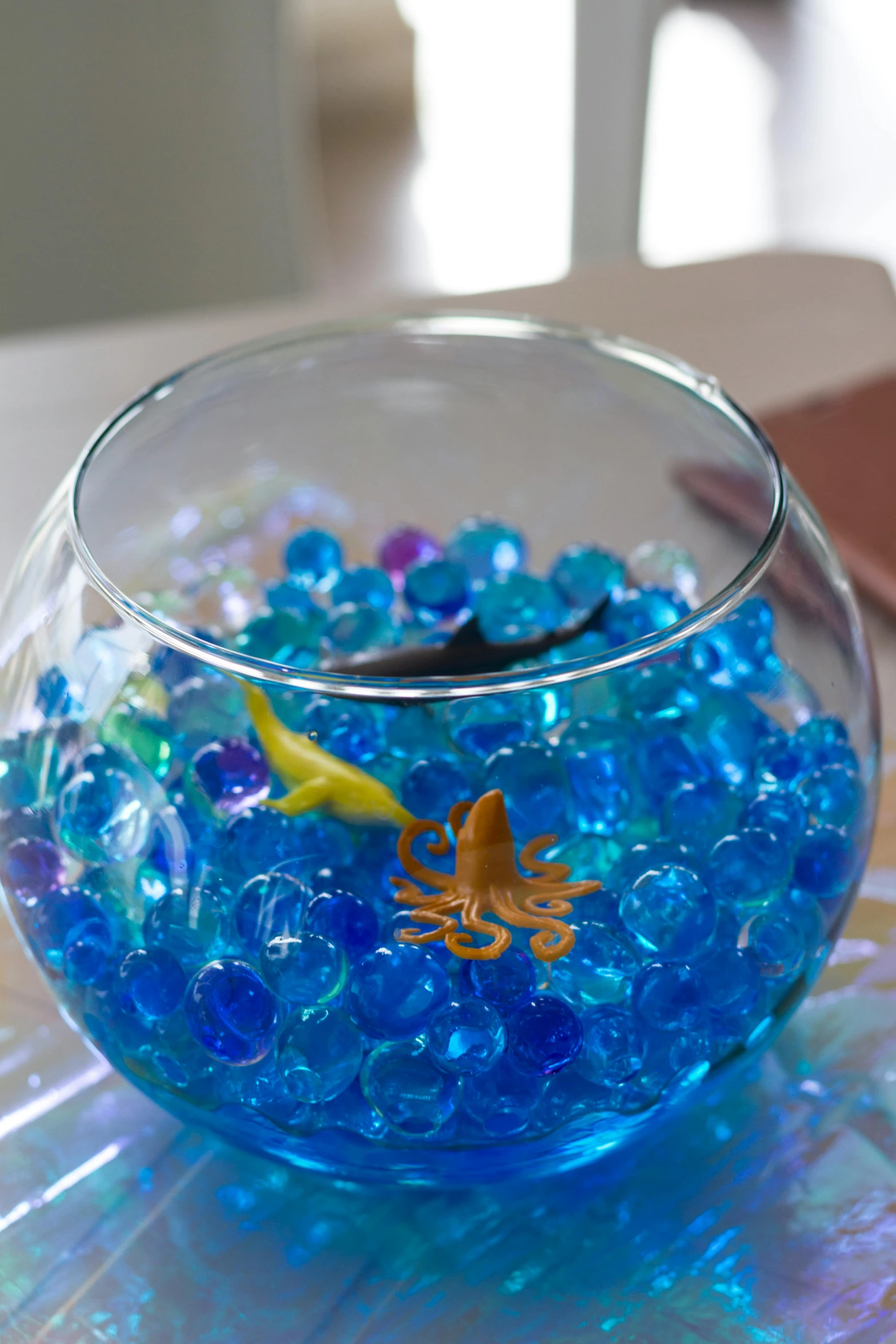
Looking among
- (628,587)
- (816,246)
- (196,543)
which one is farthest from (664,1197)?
(816,246)

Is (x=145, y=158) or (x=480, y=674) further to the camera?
(x=145, y=158)

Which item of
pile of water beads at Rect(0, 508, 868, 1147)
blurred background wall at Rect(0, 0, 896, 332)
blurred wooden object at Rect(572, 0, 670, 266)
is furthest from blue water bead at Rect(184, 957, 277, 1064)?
blurred wooden object at Rect(572, 0, 670, 266)

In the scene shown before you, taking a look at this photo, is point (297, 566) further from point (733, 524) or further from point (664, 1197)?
point (664, 1197)

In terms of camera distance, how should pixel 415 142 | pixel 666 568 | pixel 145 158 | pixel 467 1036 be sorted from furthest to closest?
pixel 415 142 < pixel 145 158 < pixel 666 568 < pixel 467 1036

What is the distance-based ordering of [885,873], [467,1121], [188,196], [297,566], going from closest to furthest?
[467,1121], [885,873], [297,566], [188,196]

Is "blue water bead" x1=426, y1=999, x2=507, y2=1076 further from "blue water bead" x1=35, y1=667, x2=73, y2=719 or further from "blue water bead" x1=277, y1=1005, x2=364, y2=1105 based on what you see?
"blue water bead" x1=35, y1=667, x2=73, y2=719

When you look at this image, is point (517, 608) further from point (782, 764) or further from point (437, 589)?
point (782, 764)

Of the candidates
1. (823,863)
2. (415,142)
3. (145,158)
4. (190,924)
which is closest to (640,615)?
(823,863)

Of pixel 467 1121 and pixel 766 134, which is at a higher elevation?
pixel 467 1121
